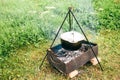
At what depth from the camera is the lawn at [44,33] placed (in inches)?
233

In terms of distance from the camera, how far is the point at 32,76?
583cm

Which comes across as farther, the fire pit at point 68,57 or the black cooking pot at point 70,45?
the fire pit at point 68,57

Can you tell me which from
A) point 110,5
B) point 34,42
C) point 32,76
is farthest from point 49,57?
point 110,5

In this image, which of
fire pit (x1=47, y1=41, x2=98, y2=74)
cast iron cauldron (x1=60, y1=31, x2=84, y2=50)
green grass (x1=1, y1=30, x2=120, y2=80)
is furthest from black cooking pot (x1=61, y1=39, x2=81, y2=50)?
green grass (x1=1, y1=30, x2=120, y2=80)

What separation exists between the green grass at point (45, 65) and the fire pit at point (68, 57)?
9.7 inches

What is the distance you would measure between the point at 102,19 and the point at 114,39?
101 cm

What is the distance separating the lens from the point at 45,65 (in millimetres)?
6188

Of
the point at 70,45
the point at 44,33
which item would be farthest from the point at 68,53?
the point at 44,33

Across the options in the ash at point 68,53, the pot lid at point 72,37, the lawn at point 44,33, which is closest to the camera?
the pot lid at point 72,37

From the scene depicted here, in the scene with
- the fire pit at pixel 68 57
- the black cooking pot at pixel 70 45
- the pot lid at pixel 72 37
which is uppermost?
the pot lid at pixel 72 37

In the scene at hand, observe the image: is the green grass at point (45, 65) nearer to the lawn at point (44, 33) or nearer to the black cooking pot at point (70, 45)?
the lawn at point (44, 33)

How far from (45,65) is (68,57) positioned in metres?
0.71

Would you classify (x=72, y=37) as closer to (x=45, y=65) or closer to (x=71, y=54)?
(x=71, y=54)

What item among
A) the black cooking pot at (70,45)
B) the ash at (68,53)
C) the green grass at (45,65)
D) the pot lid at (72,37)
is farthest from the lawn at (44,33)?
the pot lid at (72,37)
